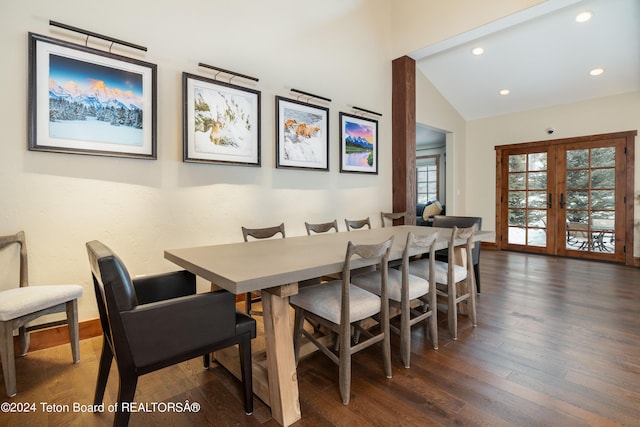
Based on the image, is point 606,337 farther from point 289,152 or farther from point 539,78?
point 539,78

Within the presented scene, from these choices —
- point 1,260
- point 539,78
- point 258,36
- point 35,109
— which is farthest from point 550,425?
point 539,78

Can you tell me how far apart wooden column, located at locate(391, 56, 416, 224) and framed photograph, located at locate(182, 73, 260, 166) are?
2366 millimetres

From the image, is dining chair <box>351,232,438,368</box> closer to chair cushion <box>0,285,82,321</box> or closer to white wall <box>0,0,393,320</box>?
white wall <box>0,0,393,320</box>

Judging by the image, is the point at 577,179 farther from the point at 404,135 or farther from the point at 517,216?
the point at 404,135

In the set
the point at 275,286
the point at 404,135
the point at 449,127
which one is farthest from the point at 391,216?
the point at 275,286

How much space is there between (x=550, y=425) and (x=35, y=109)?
3506mm

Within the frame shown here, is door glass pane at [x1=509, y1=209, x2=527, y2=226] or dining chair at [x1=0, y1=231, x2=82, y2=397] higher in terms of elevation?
door glass pane at [x1=509, y1=209, x2=527, y2=226]

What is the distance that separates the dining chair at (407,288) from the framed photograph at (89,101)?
206 centimetres

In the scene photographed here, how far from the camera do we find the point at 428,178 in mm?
8961

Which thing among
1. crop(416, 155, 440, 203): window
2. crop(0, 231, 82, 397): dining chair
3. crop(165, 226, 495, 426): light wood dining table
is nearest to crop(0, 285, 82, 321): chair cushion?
crop(0, 231, 82, 397): dining chair

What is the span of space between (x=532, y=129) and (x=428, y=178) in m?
3.37

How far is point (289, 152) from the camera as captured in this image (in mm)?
3574

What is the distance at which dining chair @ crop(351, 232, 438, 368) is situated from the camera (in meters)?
1.96

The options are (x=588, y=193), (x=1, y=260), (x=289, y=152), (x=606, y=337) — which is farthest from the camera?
(x=588, y=193)
